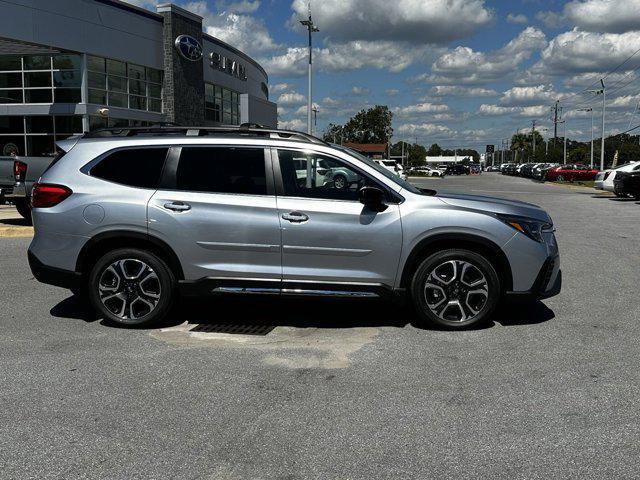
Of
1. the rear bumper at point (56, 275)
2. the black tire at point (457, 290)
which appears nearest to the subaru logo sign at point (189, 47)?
the rear bumper at point (56, 275)

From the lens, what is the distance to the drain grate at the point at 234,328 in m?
5.94

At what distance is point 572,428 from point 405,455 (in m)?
1.10

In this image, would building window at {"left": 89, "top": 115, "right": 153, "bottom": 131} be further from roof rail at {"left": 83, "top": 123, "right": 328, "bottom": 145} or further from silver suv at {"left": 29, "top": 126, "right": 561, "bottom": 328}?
silver suv at {"left": 29, "top": 126, "right": 561, "bottom": 328}

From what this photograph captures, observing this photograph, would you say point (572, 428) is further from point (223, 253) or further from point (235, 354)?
point (223, 253)

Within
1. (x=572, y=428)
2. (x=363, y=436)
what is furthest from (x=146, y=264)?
(x=572, y=428)

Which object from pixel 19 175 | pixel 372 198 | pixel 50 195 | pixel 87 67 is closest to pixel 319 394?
pixel 372 198

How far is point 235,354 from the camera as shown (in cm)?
527

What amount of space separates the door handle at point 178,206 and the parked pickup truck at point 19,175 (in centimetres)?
824

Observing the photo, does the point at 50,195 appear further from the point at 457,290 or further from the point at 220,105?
the point at 220,105

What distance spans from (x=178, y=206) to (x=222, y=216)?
429mm

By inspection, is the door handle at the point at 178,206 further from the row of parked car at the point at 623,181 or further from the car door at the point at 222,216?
the row of parked car at the point at 623,181

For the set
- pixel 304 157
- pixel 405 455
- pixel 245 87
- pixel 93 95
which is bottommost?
pixel 405 455

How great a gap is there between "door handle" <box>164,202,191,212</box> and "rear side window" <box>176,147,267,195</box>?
0.55 ft

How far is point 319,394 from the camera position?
438cm
